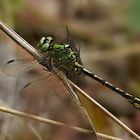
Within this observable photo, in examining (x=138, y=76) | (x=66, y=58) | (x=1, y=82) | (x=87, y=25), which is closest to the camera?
(x=66, y=58)

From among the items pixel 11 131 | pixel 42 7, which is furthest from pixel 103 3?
pixel 11 131

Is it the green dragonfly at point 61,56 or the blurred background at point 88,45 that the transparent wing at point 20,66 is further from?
the blurred background at point 88,45

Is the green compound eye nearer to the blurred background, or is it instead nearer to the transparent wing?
the transparent wing

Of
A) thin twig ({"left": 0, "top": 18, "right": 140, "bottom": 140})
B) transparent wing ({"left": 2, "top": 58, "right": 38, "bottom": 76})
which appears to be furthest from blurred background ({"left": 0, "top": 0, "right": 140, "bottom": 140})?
thin twig ({"left": 0, "top": 18, "right": 140, "bottom": 140})

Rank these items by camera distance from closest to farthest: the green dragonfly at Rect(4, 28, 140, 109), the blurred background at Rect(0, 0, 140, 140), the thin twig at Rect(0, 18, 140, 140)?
the thin twig at Rect(0, 18, 140, 140)
the green dragonfly at Rect(4, 28, 140, 109)
the blurred background at Rect(0, 0, 140, 140)

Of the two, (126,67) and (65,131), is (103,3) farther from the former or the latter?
(65,131)

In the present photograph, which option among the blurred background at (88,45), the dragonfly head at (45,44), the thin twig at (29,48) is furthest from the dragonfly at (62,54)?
the blurred background at (88,45)
